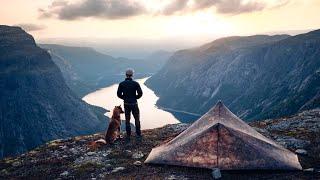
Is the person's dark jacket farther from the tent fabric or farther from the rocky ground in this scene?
the tent fabric

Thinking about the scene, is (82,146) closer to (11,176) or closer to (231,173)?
(11,176)

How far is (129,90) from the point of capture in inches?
858

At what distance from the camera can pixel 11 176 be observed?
17.8 metres

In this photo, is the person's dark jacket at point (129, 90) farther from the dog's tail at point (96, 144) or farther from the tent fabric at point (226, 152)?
the tent fabric at point (226, 152)

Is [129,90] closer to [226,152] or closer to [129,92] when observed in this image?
[129,92]

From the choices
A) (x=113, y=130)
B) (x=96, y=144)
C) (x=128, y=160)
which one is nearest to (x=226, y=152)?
(x=128, y=160)

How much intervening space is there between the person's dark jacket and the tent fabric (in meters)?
5.16

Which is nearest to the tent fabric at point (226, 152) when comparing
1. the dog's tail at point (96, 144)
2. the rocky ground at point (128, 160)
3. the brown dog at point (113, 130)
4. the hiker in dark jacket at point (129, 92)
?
the rocky ground at point (128, 160)

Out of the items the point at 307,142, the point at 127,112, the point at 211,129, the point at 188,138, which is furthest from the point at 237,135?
the point at 127,112

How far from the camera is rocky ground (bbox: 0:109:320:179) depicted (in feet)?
51.7

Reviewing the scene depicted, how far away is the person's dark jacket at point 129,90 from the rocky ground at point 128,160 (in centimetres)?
256

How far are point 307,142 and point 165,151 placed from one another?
25.3 ft

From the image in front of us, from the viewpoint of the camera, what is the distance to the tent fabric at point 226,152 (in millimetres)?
15570

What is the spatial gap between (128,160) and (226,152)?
5239 millimetres
